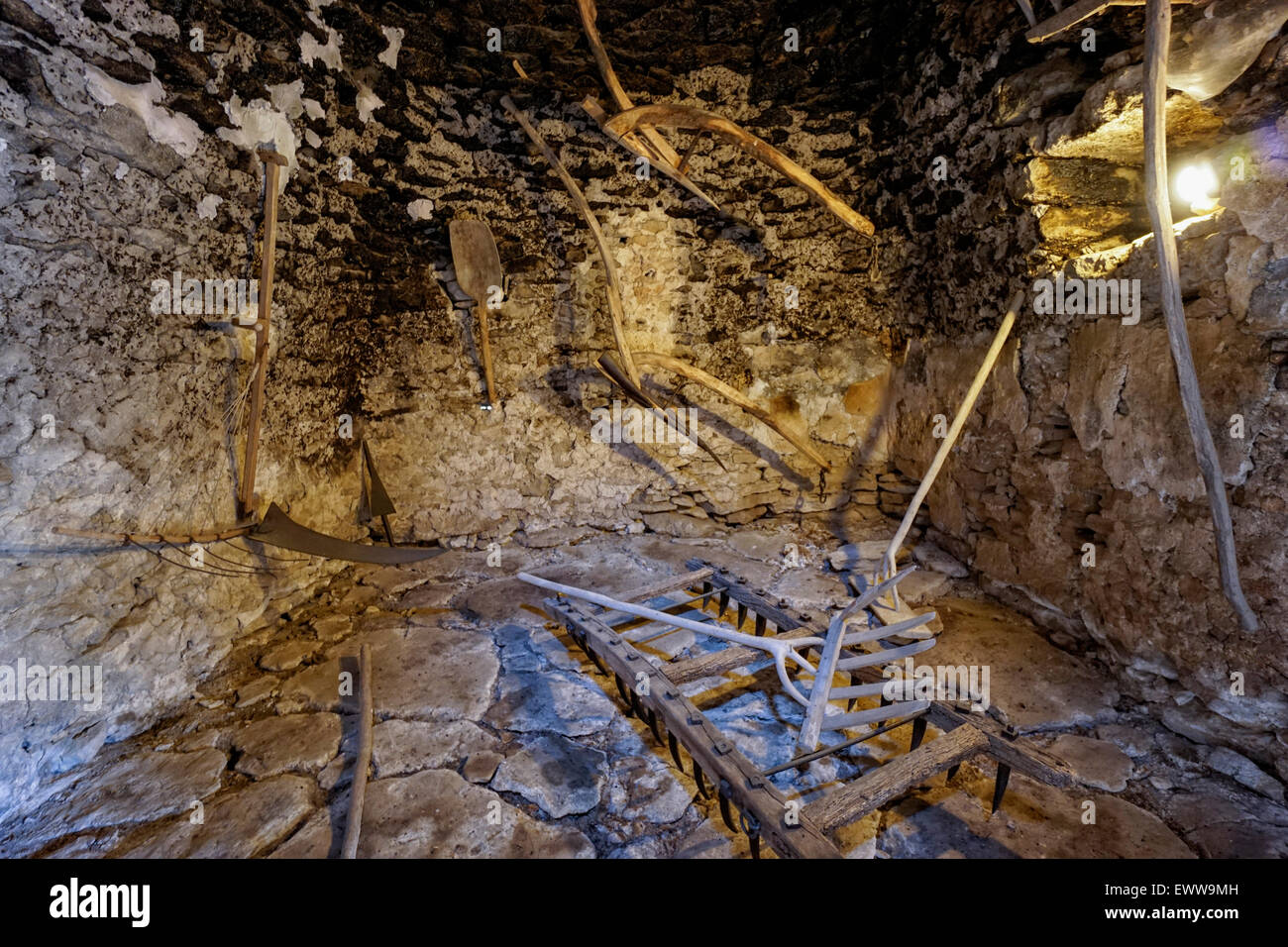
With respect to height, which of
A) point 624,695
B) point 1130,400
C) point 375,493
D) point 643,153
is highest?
point 643,153

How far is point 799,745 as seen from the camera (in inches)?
62.8

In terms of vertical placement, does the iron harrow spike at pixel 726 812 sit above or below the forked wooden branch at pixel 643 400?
below

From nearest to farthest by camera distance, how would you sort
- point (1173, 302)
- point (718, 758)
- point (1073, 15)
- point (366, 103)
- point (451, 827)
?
point (718, 758)
point (451, 827)
point (1173, 302)
point (1073, 15)
point (366, 103)

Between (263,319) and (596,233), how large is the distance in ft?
6.40

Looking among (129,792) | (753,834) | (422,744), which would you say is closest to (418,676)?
(422,744)

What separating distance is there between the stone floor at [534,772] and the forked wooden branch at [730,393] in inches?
58.5

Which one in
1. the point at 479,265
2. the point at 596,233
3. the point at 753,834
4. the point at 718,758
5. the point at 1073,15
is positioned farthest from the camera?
the point at 479,265

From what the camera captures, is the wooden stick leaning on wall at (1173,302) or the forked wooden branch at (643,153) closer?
the wooden stick leaning on wall at (1173,302)

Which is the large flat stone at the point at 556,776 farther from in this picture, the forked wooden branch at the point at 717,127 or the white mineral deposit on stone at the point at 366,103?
the white mineral deposit on stone at the point at 366,103

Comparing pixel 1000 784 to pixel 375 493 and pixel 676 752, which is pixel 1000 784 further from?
pixel 375 493

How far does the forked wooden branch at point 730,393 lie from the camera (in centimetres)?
372

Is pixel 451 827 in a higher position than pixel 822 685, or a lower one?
lower

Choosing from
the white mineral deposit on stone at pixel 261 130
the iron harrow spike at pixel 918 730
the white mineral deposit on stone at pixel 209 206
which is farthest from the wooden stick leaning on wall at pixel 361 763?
the white mineral deposit on stone at pixel 261 130

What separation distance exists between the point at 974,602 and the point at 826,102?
326 centimetres
